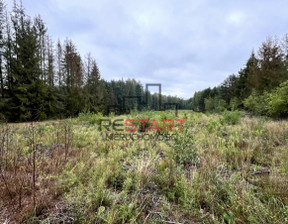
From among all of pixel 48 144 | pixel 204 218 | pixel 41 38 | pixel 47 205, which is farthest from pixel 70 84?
pixel 204 218

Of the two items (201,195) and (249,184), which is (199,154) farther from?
(201,195)

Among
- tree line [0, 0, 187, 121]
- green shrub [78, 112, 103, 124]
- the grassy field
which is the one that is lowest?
the grassy field

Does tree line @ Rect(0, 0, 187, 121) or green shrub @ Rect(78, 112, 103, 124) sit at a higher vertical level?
tree line @ Rect(0, 0, 187, 121)

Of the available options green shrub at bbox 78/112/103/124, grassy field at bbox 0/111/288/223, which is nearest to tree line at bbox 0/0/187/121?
green shrub at bbox 78/112/103/124

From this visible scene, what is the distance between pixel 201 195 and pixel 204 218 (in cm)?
26

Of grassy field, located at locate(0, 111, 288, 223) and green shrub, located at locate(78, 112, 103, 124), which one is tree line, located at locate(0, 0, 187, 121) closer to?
green shrub, located at locate(78, 112, 103, 124)

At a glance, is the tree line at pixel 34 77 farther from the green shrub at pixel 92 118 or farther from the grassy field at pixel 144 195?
the grassy field at pixel 144 195

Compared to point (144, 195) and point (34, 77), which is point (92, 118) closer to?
point (144, 195)

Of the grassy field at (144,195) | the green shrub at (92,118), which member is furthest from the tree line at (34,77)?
the grassy field at (144,195)

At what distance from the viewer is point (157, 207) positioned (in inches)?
49.1

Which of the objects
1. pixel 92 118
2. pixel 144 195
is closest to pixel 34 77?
pixel 92 118

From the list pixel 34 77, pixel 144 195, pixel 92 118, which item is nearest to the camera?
pixel 144 195

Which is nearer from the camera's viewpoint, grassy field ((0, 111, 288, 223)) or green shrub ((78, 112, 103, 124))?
grassy field ((0, 111, 288, 223))

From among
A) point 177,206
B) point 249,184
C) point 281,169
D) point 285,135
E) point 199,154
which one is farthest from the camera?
point 285,135
